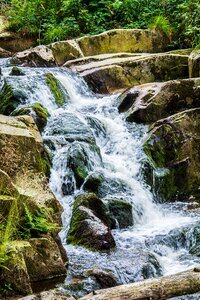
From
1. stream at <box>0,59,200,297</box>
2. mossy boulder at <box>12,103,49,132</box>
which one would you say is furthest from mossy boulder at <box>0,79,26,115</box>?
mossy boulder at <box>12,103,49,132</box>

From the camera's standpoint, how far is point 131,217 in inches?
305

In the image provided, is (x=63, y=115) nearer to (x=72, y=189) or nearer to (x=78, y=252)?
(x=72, y=189)

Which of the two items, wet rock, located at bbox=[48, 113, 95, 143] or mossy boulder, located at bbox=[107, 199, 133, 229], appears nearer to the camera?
mossy boulder, located at bbox=[107, 199, 133, 229]

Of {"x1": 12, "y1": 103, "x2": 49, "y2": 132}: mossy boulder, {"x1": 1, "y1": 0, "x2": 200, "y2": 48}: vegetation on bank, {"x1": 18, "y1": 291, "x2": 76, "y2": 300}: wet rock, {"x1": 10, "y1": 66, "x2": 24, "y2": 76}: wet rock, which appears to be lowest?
{"x1": 18, "y1": 291, "x2": 76, "y2": 300}: wet rock

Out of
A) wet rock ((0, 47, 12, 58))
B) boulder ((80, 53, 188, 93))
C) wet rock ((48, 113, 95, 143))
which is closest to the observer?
wet rock ((48, 113, 95, 143))

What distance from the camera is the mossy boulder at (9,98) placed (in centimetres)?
1014

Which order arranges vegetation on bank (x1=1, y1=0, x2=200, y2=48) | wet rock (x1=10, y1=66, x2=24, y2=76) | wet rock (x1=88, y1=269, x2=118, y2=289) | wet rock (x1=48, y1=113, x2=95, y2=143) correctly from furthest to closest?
vegetation on bank (x1=1, y1=0, x2=200, y2=48), wet rock (x1=10, y1=66, x2=24, y2=76), wet rock (x1=48, y1=113, x2=95, y2=143), wet rock (x1=88, y1=269, x2=118, y2=289)

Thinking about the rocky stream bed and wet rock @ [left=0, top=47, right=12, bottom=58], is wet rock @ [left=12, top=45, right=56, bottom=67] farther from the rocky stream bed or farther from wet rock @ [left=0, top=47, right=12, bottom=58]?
wet rock @ [left=0, top=47, right=12, bottom=58]

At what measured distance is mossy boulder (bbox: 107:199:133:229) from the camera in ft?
24.5

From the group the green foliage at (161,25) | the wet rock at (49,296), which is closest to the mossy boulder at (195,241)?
the wet rock at (49,296)

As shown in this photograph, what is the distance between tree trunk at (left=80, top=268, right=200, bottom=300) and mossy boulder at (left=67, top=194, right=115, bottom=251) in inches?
88.6

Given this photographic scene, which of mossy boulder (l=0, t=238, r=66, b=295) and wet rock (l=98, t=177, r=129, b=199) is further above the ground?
mossy boulder (l=0, t=238, r=66, b=295)

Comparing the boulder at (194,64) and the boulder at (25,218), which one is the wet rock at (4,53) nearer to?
the boulder at (194,64)

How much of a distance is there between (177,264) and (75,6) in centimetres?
1426
